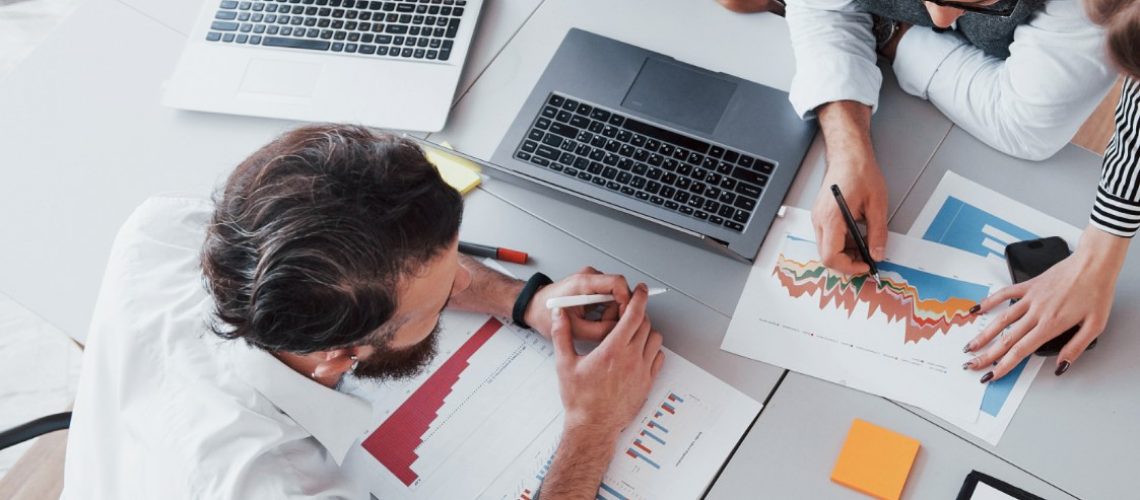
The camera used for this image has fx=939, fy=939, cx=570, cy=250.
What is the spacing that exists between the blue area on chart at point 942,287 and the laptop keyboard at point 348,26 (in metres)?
0.78

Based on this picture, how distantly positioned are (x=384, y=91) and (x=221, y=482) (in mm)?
704

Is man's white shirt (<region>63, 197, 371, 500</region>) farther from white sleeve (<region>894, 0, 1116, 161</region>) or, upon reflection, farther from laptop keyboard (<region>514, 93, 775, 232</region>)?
white sleeve (<region>894, 0, 1116, 161</region>)

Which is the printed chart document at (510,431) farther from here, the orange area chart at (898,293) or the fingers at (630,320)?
the orange area chart at (898,293)

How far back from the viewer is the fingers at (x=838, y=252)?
1231 millimetres

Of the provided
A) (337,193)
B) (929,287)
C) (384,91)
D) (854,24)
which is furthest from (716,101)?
(337,193)

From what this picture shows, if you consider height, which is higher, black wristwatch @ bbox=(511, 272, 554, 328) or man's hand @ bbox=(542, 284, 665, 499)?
black wristwatch @ bbox=(511, 272, 554, 328)

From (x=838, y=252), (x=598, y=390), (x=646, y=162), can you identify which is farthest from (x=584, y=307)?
(x=838, y=252)

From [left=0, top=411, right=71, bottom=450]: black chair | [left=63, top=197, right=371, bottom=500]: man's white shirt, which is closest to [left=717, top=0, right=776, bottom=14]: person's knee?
[left=63, top=197, right=371, bottom=500]: man's white shirt

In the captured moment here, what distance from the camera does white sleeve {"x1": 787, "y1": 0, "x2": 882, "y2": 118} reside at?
133cm

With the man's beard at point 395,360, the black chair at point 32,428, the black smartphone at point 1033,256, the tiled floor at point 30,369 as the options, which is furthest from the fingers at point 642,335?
the tiled floor at point 30,369

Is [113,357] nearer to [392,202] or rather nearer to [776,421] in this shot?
[392,202]

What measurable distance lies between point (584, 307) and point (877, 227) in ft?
1.32

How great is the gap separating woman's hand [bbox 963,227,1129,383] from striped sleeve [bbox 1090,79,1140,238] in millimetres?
16

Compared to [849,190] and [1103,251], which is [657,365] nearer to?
[849,190]
